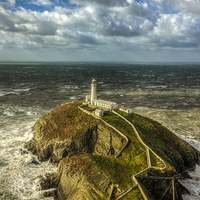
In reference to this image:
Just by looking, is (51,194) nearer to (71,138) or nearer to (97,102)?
(71,138)

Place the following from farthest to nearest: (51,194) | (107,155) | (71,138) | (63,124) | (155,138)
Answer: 1. (63,124)
2. (71,138)
3. (155,138)
4. (107,155)
5. (51,194)

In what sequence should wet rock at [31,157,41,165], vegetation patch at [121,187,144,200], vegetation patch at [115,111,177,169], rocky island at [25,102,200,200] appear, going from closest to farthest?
vegetation patch at [121,187,144,200] → rocky island at [25,102,200,200] → vegetation patch at [115,111,177,169] → wet rock at [31,157,41,165]

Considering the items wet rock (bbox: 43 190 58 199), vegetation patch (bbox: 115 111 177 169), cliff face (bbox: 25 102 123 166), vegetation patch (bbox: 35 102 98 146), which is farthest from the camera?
vegetation patch (bbox: 35 102 98 146)

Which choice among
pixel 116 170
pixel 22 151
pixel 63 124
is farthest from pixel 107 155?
pixel 22 151

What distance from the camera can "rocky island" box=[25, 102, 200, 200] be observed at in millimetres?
29875

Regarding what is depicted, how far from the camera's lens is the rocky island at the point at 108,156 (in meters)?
29.9

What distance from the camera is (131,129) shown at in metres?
Result: 43.2

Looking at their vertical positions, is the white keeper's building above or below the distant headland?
above

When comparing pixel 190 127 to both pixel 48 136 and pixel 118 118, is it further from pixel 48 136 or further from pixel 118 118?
pixel 48 136

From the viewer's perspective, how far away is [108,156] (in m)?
37.5

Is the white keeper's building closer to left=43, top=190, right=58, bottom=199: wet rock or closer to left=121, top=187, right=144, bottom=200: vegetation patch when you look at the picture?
left=43, top=190, right=58, bottom=199: wet rock

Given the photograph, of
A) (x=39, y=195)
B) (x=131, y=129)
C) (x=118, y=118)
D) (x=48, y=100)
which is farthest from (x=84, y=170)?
(x=48, y=100)

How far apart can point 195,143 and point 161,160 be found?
2426cm

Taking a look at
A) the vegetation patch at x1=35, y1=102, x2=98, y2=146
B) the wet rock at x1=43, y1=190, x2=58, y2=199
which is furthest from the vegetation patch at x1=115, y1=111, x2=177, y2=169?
the wet rock at x1=43, y1=190, x2=58, y2=199
